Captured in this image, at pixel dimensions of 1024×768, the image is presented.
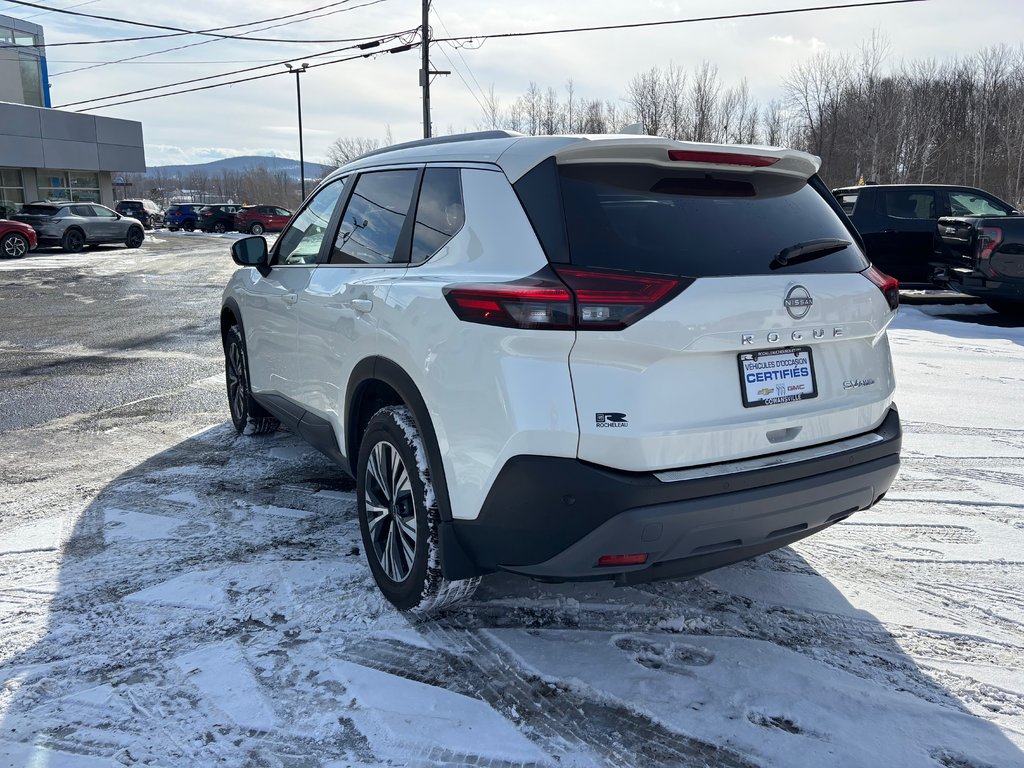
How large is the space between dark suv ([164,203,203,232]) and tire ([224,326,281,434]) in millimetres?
43610

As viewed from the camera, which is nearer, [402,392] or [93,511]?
[402,392]

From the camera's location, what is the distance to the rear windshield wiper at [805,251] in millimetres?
2793

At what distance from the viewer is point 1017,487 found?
4.72m

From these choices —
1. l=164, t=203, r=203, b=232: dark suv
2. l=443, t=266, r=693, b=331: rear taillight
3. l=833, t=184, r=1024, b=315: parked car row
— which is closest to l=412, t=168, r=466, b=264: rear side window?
l=443, t=266, r=693, b=331: rear taillight

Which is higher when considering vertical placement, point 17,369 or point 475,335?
point 475,335

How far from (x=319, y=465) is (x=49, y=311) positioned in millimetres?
10105

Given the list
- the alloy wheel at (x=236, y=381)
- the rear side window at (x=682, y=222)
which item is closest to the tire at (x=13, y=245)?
the alloy wheel at (x=236, y=381)

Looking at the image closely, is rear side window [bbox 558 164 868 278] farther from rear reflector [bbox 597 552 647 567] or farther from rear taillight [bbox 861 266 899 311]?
rear reflector [bbox 597 552 647 567]

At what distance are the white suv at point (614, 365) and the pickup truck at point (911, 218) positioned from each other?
10.7 m

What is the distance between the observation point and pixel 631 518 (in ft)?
8.04

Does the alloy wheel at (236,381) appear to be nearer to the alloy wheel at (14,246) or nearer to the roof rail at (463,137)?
the roof rail at (463,137)

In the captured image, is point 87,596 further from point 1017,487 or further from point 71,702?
point 1017,487

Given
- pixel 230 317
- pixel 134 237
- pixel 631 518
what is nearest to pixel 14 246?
pixel 134 237

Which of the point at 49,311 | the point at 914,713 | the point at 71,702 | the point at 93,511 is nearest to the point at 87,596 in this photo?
the point at 71,702
